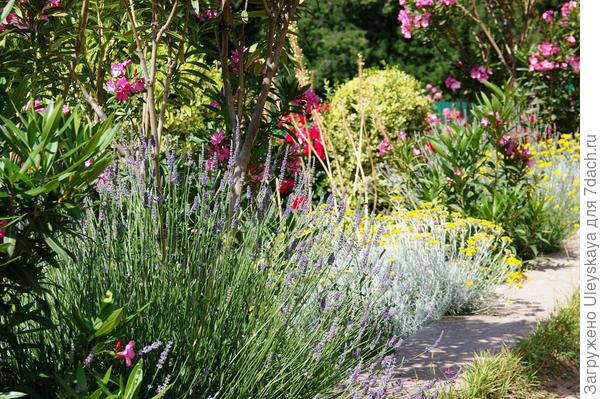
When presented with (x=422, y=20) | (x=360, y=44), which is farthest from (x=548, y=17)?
(x=360, y=44)

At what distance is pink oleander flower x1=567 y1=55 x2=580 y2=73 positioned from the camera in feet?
33.7

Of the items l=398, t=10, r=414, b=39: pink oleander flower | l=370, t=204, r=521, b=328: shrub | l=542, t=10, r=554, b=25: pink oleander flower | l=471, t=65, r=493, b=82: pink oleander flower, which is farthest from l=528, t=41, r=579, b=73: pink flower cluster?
l=370, t=204, r=521, b=328: shrub

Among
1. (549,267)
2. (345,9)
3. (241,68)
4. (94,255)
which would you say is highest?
(345,9)

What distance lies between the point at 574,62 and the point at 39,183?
30.4 ft

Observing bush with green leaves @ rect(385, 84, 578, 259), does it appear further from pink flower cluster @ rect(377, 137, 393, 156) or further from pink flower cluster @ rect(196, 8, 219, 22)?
pink flower cluster @ rect(196, 8, 219, 22)

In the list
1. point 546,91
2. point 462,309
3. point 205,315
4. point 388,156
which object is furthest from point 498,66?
point 205,315

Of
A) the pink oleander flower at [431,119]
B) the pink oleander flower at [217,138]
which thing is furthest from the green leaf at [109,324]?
the pink oleander flower at [431,119]

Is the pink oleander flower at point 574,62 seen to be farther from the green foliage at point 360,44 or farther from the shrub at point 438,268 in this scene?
the green foliage at point 360,44

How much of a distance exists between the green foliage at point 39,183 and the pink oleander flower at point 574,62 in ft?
29.7

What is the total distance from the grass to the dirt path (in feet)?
0.42

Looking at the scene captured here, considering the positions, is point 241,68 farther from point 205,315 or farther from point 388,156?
point 388,156

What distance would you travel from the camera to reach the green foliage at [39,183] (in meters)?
2.03

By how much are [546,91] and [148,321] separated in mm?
8914

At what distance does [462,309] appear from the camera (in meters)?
5.26
